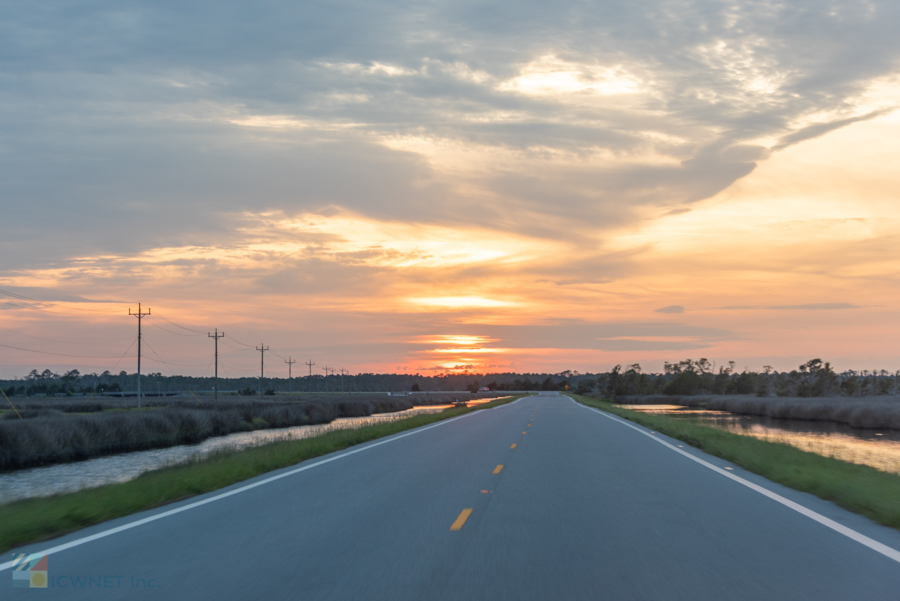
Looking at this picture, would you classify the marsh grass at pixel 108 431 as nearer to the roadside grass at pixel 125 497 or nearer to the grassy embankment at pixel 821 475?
the roadside grass at pixel 125 497

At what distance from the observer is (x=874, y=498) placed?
414 inches

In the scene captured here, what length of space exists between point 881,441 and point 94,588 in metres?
46.0

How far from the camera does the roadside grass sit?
9.09 m

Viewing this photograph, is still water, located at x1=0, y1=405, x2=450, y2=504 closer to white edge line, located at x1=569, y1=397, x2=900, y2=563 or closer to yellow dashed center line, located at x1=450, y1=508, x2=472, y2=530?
yellow dashed center line, located at x1=450, y1=508, x2=472, y2=530

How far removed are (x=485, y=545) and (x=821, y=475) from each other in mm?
8490

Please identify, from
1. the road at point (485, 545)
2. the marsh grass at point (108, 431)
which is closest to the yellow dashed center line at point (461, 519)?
the road at point (485, 545)

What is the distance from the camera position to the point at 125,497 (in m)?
11.3

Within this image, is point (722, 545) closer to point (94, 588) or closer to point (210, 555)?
point (210, 555)

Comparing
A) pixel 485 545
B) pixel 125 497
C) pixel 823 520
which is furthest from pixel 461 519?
pixel 125 497

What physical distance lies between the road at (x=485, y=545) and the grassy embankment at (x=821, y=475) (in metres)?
0.36

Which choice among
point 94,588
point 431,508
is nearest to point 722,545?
point 431,508

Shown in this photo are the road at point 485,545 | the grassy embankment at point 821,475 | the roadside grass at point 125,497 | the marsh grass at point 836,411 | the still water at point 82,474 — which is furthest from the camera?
the marsh grass at point 836,411
